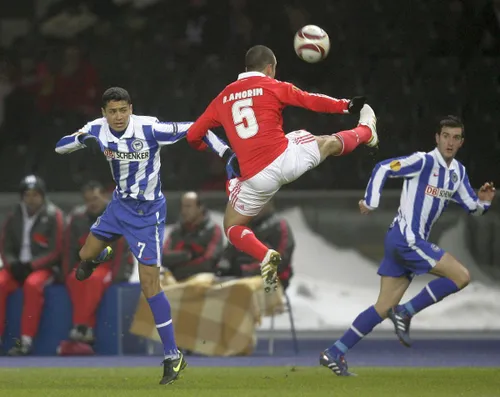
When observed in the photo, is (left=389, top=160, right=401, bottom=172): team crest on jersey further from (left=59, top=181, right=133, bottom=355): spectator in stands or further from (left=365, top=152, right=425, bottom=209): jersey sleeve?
(left=59, top=181, right=133, bottom=355): spectator in stands

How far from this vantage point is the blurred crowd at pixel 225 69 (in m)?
14.7

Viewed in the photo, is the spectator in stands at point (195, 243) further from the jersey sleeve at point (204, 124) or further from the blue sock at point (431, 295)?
the jersey sleeve at point (204, 124)

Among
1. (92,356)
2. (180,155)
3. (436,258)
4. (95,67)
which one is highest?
(95,67)

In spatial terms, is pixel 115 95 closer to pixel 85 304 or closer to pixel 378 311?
pixel 378 311

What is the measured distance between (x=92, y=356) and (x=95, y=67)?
463 centimetres

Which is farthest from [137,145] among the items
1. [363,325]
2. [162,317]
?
[363,325]

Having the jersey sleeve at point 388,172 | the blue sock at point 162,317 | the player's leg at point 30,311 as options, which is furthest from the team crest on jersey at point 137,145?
the player's leg at point 30,311

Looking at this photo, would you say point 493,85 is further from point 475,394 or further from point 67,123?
point 475,394

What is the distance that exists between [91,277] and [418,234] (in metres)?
3.63

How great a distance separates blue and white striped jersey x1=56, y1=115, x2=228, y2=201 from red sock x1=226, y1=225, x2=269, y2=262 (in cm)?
60

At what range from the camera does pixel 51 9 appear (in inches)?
589

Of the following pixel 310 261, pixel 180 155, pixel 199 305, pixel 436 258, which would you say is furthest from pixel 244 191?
pixel 180 155

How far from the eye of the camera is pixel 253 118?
8.35 metres

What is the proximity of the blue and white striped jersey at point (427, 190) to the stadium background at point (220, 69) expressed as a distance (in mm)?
4882
